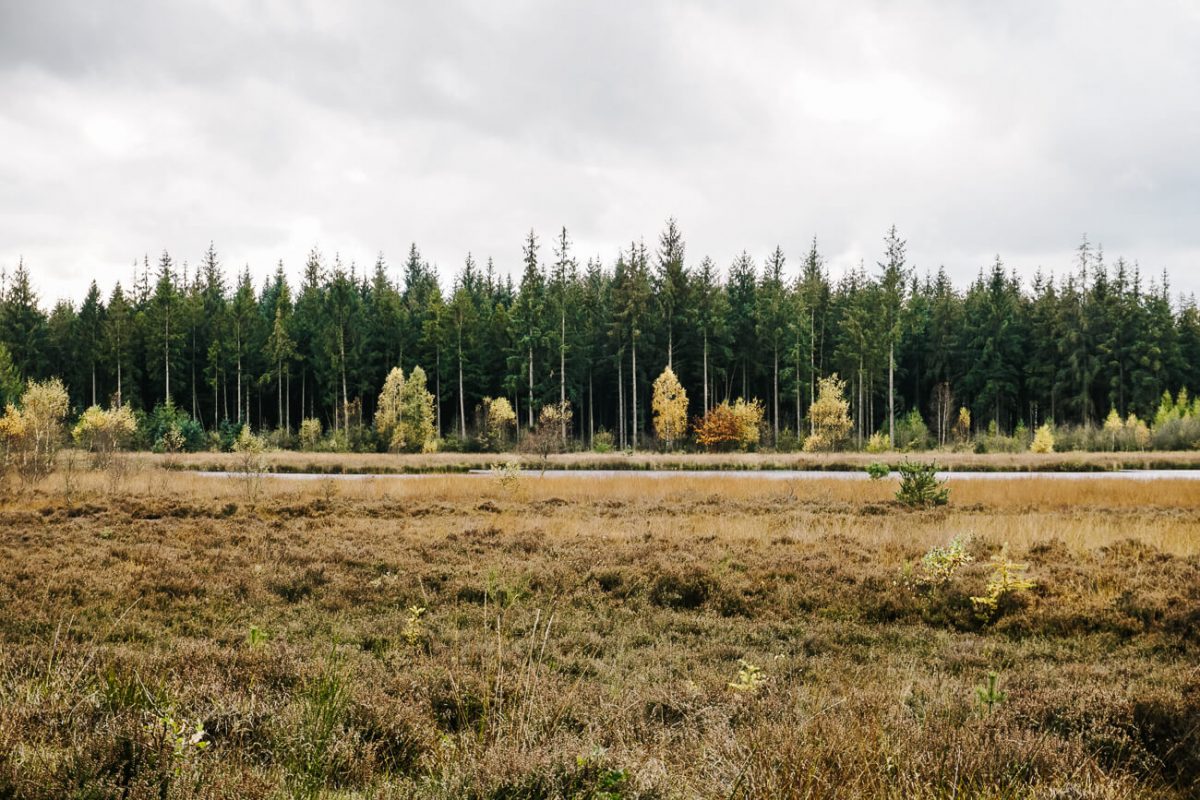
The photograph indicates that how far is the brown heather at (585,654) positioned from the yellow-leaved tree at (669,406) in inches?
1242

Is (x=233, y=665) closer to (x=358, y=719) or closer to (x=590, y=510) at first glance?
(x=358, y=719)

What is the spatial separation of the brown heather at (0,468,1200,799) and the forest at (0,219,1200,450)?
4295 cm

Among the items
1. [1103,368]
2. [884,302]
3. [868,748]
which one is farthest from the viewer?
[1103,368]

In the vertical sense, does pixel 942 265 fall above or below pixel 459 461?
above

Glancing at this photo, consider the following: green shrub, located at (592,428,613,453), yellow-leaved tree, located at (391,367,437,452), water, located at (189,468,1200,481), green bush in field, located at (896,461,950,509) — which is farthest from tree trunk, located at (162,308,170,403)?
green bush in field, located at (896,461,950,509)

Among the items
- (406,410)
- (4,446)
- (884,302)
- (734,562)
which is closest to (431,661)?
(734,562)

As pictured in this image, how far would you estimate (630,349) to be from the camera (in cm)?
5828

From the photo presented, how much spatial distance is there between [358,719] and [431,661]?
1668mm

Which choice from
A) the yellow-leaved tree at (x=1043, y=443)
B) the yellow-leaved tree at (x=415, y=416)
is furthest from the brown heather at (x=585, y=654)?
the yellow-leaved tree at (x=415, y=416)

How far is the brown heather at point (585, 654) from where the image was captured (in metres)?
3.40

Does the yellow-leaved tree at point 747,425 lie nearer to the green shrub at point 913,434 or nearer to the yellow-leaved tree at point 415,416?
the green shrub at point 913,434

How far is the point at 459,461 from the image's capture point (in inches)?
1586

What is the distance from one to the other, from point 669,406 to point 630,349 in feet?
36.7

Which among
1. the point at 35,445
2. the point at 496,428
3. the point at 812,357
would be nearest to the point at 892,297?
the point at 812,357
